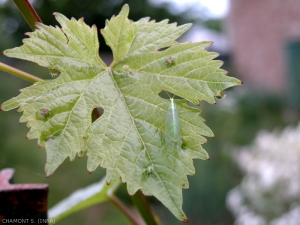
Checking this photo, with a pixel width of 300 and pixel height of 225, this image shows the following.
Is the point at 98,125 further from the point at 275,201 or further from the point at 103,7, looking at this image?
the point at 103,7

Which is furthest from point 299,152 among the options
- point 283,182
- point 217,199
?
point 217,199

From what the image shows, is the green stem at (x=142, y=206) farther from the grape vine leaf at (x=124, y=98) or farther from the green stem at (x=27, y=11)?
the green stem at (x=27, y=11)

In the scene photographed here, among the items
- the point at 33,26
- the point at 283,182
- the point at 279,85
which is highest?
the point at 33,26

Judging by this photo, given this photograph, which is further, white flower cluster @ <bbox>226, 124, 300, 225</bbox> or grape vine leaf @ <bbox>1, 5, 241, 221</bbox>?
white flower cluster @ <bbox>226, 124, 300, 225</bbox>

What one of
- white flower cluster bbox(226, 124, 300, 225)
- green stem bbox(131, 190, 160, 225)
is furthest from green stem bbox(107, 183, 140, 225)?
white flower cluster bbox(226, 124, 300, 225)

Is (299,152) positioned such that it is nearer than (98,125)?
No

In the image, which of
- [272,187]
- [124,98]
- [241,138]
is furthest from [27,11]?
[241,138]

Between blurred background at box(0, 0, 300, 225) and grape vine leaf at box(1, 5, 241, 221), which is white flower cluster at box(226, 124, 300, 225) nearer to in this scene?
blurred background at box(0, 0, 300, 225)

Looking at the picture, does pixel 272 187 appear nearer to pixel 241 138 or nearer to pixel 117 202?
pixel 241 138
